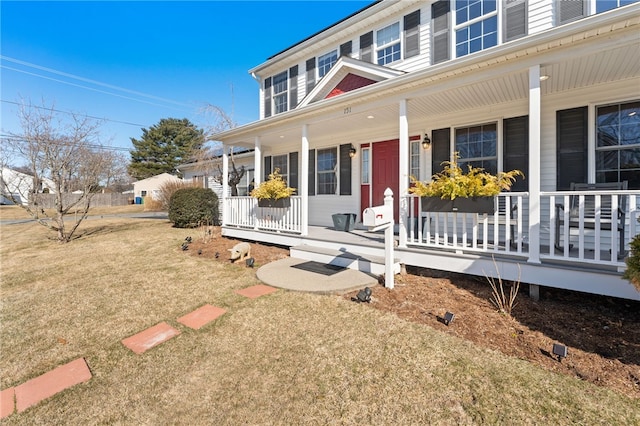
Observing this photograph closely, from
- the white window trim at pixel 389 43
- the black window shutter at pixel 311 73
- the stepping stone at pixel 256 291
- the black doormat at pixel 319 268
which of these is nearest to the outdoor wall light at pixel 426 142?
the white window trim at pixel 389 43

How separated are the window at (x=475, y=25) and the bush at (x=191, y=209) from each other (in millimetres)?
9436

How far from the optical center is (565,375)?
2211mm

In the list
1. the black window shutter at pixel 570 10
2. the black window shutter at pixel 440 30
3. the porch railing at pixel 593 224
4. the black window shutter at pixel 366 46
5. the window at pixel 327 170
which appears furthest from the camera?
the window at pixel 327 170

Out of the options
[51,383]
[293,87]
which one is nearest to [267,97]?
[293,87]

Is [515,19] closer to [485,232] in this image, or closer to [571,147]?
[571,147]

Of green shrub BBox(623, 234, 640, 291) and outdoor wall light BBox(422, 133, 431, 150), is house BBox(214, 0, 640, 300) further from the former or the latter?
green shrub BBox(623, 234, 640, 291)

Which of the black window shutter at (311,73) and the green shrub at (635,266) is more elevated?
the black window shutter at (311,73)

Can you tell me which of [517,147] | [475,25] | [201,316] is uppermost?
[475,25]

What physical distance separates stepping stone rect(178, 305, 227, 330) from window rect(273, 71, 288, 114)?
8164mm

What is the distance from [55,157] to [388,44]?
32.4 ft

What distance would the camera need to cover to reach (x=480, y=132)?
5617 millimetres

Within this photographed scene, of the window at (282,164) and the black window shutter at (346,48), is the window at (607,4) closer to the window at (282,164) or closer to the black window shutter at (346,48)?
the black window shutter at (346,48)

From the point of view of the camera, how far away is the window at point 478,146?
5.48 metres

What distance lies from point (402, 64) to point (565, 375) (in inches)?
284
